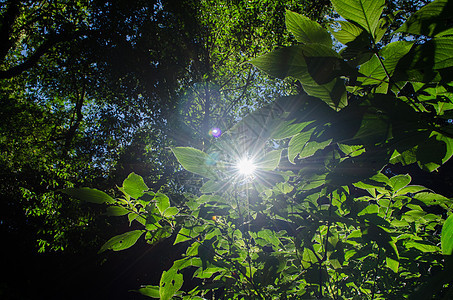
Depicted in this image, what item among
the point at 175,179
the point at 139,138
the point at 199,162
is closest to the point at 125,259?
the point at 175,179

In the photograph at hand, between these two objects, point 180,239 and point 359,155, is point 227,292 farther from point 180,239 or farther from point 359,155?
point 359,155

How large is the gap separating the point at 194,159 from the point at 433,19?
0.54 meters

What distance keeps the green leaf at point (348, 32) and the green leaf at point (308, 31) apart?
0.09ft

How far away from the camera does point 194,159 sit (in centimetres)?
54

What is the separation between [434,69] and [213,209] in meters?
0.68

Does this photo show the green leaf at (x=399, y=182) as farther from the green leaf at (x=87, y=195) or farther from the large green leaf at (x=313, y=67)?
the green leaf at (x=87, y=195)

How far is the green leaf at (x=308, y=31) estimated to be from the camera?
42 cm

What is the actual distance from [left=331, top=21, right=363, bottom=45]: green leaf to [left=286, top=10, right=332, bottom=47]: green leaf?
3 centimetres

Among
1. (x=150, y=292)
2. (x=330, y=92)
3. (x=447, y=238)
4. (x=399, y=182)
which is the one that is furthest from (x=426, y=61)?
(x=150, y=292)

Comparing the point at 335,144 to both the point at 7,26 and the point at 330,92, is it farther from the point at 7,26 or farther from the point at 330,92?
the point at 7,26

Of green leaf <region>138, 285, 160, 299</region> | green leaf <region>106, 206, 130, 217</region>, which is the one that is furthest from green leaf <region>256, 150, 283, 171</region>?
green leaf <region>138, 285, 160, 299</region>

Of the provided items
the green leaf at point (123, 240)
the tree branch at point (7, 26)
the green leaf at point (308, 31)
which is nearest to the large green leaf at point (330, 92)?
the green leaf at point (308, 31)

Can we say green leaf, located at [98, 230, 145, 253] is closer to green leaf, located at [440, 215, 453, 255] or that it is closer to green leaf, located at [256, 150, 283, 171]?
green leaf, located at [256, 150, 283, 171]

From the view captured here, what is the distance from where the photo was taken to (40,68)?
1252 cm
